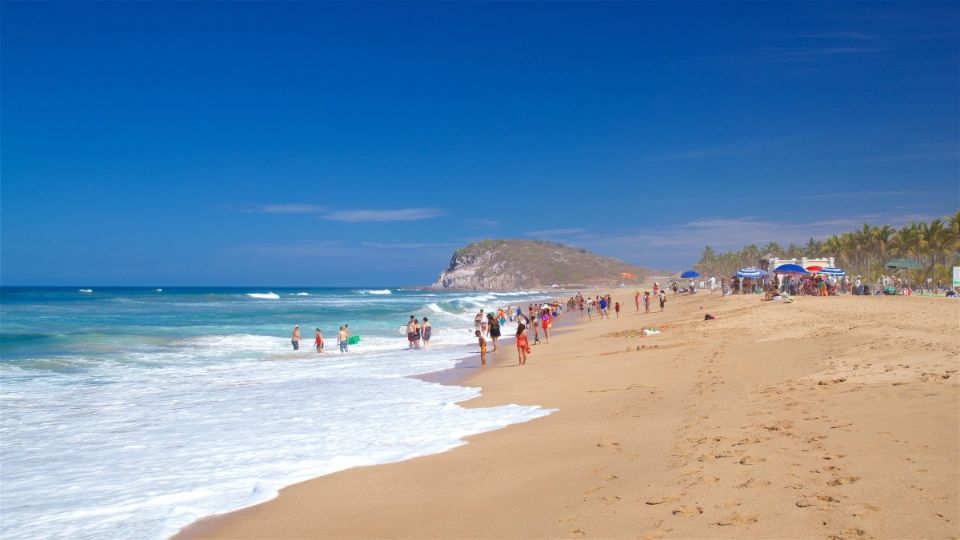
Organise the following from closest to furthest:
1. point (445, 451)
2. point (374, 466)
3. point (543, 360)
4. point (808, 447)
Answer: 1. point (808, 447)
2. point (374, 466)
3. point (445, 451)
4. point (543, 360)

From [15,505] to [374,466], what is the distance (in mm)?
3548

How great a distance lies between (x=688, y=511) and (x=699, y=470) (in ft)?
3.57

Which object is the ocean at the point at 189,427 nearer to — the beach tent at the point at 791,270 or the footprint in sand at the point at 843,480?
the footprint in sand at the point at 843,480

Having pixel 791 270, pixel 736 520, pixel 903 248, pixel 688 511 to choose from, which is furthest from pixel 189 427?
pixel 903 248

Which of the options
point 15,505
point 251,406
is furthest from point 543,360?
point 15,505

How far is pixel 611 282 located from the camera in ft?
621

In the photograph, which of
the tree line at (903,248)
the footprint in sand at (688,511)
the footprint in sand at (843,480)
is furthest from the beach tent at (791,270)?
the footprint in sand at (688,511)

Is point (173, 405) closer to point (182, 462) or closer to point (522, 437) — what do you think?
point (182, 462)

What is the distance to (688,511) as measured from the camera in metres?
4.70

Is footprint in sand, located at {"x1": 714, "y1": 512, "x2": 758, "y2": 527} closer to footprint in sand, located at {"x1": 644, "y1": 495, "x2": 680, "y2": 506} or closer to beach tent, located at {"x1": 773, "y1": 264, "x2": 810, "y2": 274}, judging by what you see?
footprint in sand, located at {"x1": 644, "y1": 495, "x2": 680, "y2": 506}

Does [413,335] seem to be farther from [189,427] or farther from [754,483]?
[754,483]

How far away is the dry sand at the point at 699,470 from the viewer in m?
4.49

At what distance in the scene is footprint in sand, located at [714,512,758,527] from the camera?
4.36 metres

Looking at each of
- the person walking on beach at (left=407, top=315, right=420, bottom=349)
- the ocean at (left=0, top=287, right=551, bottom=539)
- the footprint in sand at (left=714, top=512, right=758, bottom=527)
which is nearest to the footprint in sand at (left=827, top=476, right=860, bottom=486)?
the footprint in sand at (left=714, top=512, right=758, bottom=527)
